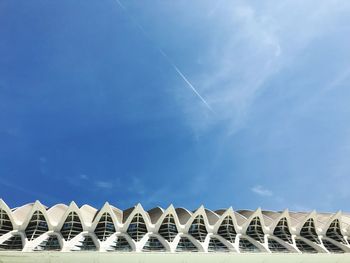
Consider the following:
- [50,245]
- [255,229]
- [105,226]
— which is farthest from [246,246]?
[50,245]

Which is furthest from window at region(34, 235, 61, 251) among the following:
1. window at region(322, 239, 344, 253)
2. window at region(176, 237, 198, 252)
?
window at region(322, 239, 344, 253)

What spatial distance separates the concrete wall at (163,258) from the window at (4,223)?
5.99 m

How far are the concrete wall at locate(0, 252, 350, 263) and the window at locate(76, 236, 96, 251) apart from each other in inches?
80.4

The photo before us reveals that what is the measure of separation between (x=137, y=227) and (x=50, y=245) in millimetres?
8393

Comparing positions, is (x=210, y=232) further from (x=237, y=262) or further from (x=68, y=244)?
(x=68, y=244)

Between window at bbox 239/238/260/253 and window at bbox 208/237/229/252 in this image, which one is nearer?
window at bbox 208/237/229/252

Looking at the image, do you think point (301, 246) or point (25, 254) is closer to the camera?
point (25, 254)

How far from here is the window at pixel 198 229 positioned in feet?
94.0

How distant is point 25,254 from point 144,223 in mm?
11603

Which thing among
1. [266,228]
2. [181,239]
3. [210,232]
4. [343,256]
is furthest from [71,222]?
[343,256]

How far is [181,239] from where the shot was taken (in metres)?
27.5

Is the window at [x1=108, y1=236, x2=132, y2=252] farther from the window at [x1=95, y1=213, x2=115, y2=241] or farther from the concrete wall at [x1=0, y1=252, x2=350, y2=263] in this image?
the concrete wall at [x1=0, y1=252, x2=350, y2=263]

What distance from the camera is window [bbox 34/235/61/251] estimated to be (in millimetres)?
23969

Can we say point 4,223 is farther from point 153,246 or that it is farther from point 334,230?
point 334,230
